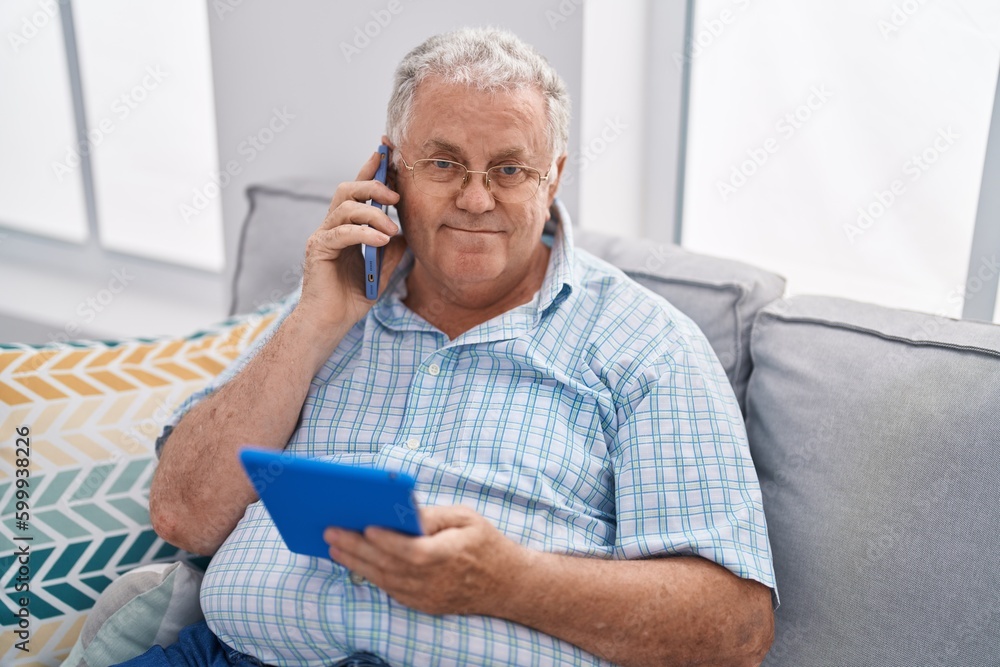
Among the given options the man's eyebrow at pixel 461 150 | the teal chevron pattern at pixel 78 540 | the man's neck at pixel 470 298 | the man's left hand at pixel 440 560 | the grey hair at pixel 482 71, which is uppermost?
the grey hair at pixel 482 71

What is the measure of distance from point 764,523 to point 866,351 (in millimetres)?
328

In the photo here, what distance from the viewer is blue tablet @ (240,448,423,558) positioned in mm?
1016

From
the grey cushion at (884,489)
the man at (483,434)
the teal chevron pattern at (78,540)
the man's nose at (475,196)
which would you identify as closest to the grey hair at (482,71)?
the man at (483,434)

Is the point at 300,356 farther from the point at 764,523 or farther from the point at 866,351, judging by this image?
the point at 866,351

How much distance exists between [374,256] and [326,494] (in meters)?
0.57

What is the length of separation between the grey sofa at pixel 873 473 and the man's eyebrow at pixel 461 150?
457 millimetres

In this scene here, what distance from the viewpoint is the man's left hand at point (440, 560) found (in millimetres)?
1134

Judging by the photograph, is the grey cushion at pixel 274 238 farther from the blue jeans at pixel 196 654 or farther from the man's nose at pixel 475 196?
the blue jeans at pixel 196 654

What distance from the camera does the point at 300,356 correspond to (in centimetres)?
151

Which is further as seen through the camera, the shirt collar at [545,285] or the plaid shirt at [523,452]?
the shirt collar at [545,285]

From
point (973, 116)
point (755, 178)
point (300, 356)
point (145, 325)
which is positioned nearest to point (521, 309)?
point (300, 356)

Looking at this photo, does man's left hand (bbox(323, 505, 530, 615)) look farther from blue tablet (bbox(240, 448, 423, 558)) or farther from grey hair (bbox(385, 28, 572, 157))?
grey hair (bbox(385, 28, 572, 157))

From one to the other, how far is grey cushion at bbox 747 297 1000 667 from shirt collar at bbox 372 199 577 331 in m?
0.37

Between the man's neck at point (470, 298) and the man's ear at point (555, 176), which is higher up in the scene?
the man's ear at point (555, 176)
